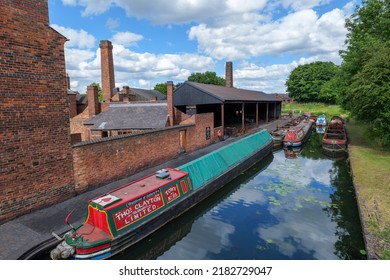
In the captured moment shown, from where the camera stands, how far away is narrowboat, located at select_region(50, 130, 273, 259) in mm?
6227

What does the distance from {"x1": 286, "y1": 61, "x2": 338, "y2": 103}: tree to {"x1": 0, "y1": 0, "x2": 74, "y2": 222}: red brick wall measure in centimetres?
5681

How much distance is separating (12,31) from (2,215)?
5346 millimetres

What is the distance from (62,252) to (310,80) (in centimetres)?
6312

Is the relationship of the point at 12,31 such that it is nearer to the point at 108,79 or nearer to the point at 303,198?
the point at 303,198

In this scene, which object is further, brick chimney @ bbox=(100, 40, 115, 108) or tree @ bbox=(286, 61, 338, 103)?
tree @ bbox=(286, 61, 338, 103)

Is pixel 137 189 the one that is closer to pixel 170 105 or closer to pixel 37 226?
pixel 37 226

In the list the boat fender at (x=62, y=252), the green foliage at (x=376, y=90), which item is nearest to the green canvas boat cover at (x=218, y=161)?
the boat fender at (x=62, y=252)

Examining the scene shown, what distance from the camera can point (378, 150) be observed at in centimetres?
1641

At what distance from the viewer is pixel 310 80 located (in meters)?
59.1

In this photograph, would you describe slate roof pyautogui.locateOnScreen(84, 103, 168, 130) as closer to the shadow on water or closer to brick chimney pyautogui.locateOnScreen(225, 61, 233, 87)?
the shadow on water

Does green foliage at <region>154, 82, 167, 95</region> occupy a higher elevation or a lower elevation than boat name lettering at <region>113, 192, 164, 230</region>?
higher

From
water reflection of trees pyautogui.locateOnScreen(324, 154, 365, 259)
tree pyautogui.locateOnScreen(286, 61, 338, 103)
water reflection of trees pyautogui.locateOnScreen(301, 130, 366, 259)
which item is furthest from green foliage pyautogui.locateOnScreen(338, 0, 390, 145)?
tree pyautogui.locateOnScreen(286, 61, 338, 103)

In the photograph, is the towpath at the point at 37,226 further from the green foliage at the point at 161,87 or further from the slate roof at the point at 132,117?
the green foliage at the point at 161,87

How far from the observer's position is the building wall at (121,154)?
31.7 feet
